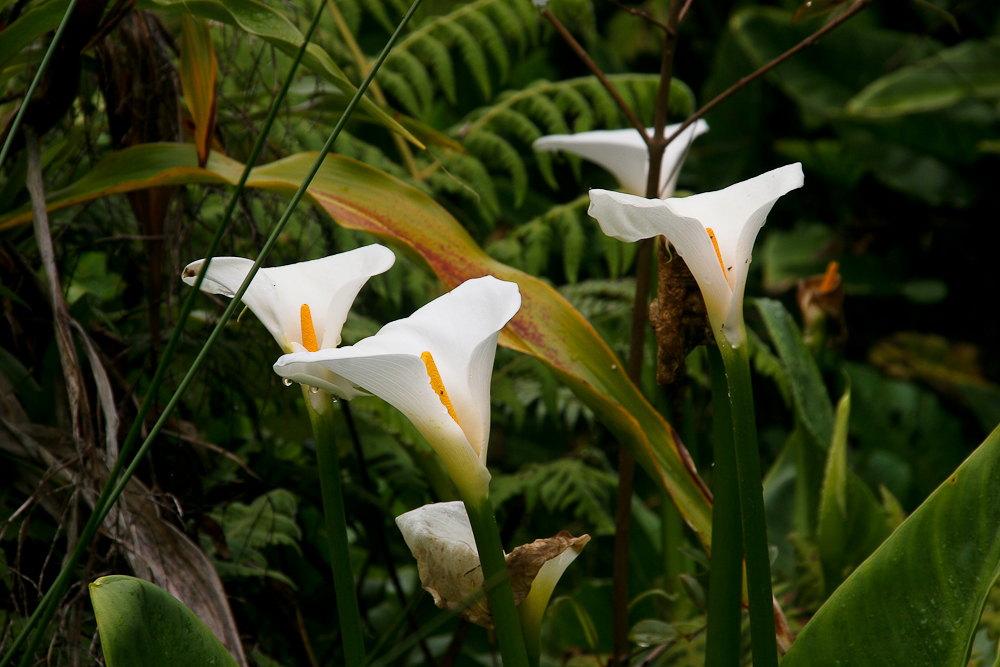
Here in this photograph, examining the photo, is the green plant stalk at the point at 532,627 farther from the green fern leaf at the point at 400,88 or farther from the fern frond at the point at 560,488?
the green fern leaf at the point at 400,88

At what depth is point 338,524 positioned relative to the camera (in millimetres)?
290

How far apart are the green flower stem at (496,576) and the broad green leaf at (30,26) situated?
1.16 feet

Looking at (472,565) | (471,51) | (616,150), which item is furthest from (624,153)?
(471,51)

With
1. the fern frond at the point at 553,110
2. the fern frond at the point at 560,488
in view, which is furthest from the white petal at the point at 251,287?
the fern frond at the point at 553,110

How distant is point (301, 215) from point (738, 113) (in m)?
1.47

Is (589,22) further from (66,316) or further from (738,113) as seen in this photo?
(738,113)

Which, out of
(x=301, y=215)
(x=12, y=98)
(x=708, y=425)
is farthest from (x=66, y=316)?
(x=708, y=425)

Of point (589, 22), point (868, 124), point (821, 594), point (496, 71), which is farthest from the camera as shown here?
point (868, 124)

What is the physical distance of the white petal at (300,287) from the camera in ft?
0.97

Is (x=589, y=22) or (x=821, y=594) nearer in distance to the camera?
(x=821, y=594)

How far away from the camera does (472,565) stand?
29 centimetres

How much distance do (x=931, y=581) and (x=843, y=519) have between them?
11.4 inches

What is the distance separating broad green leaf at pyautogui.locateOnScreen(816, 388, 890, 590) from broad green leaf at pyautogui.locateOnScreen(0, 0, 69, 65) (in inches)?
23.0

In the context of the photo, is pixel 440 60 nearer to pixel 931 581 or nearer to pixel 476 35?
pixel 476 35
